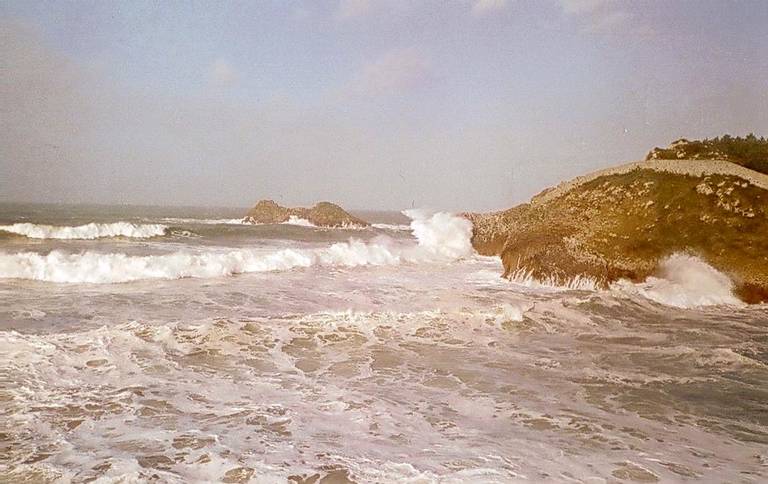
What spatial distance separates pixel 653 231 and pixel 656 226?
0.24 meters

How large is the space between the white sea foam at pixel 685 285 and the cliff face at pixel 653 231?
0.89 feet

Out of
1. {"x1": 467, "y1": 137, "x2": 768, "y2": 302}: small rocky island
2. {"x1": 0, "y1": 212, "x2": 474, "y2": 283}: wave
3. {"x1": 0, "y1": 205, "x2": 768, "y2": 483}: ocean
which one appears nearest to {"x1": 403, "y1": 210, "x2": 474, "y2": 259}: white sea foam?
{"x1": 0, "y1": 212, "x2": 474, "y2": 283}: wave

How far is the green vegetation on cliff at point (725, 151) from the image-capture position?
17047 mm

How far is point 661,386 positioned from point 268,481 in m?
4.86

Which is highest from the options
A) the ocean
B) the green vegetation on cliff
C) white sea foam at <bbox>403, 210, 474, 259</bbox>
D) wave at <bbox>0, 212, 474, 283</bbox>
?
the green vegetation on cliff

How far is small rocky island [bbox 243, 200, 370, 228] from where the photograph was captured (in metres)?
47.4

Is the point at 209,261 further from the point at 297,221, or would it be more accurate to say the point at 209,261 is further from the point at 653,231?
the point at 297,221

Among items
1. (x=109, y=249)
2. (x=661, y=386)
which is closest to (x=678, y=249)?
(x=661, y=386)

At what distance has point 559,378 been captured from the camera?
19.9 ft

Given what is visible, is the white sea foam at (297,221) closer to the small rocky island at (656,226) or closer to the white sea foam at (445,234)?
the white sea foam at (445,234)

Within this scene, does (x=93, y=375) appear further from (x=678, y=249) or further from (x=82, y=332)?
(x=678, y=249)

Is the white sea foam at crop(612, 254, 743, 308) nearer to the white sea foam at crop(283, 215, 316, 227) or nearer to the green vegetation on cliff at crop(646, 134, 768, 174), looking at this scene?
the green vegetation on cliff at crop(646, 134, 768, 174)

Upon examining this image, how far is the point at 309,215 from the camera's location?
163 feet

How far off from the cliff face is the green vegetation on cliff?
9.19 ft
